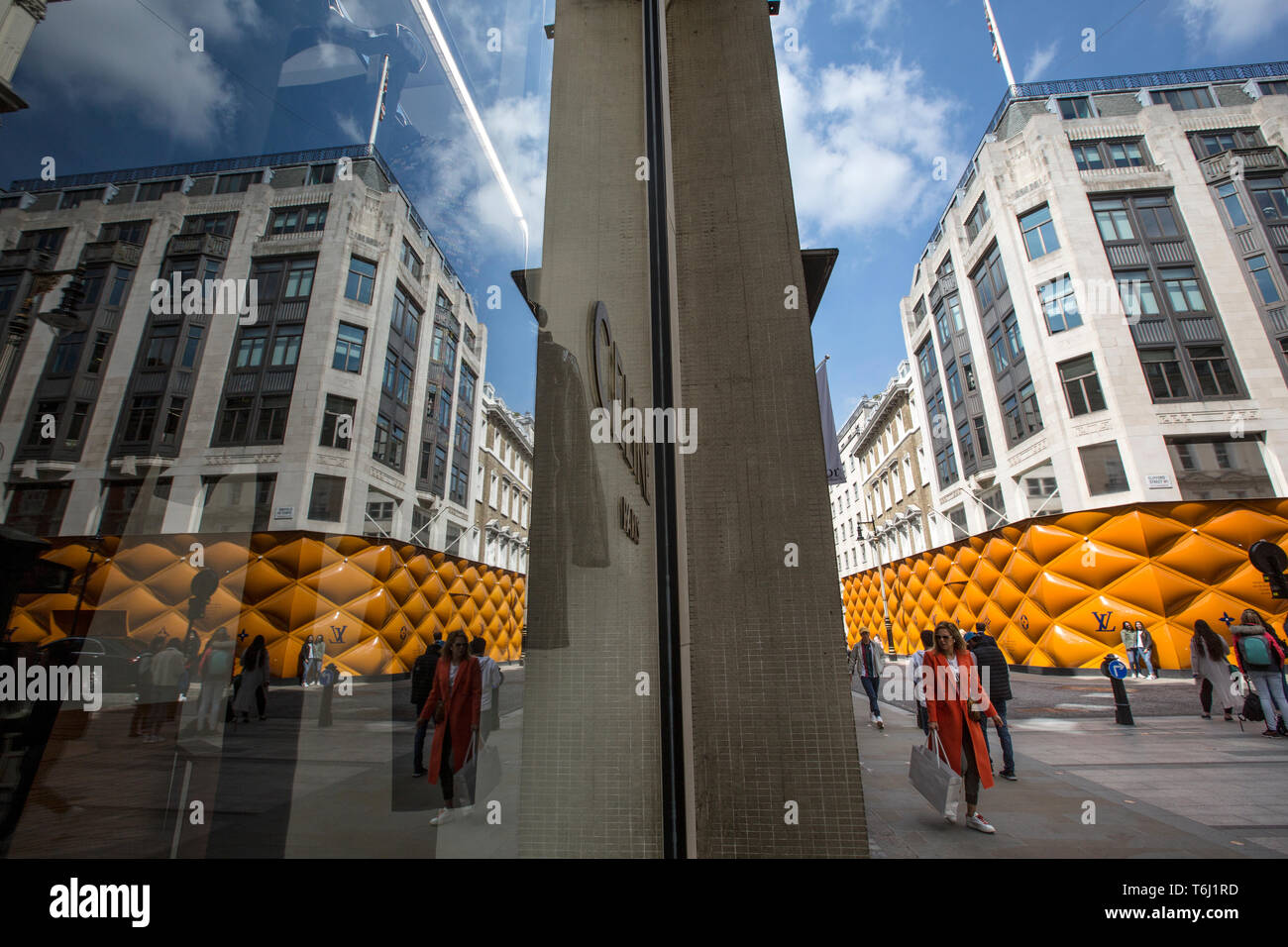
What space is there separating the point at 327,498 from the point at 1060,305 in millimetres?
22927

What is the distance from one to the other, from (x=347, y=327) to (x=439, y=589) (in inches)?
74.3

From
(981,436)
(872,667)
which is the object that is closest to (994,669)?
(872,667)

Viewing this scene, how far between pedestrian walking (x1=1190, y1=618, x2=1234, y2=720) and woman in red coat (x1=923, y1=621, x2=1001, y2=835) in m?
A: 6.68

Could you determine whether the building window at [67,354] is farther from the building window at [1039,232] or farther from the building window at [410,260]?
the building window at [1039,232]

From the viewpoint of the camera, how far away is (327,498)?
8.85ft

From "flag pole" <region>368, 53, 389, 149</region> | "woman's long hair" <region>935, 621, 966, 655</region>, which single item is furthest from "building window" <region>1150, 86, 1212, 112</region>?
"flag pole" <region>368, 53, 389, 149</region>

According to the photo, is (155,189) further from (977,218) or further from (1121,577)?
(977,218)

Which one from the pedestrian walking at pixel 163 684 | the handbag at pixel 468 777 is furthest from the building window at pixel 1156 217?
the pedestrian walking at pixel 163 684

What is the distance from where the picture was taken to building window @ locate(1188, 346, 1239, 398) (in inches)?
596

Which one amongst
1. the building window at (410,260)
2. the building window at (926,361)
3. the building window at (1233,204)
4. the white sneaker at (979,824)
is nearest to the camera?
the building window at (410,260)

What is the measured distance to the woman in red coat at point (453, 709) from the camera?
400 cm

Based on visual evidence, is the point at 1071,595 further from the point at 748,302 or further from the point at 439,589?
the point at 439,589

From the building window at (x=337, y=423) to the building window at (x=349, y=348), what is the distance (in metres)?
0.20

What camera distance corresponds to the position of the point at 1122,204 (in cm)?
1714
